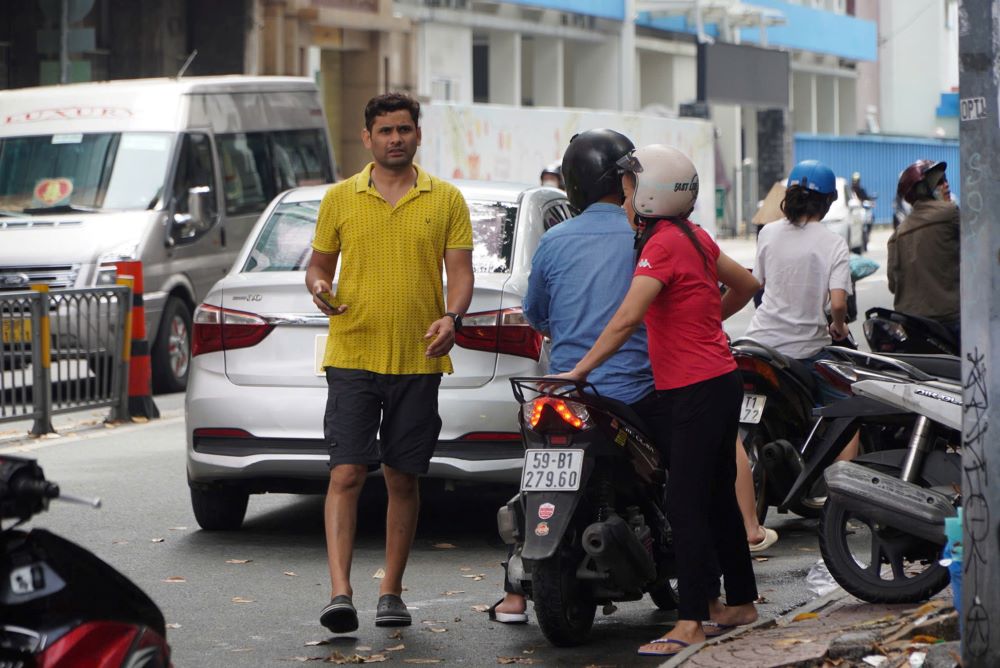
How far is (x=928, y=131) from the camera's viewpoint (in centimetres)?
7038

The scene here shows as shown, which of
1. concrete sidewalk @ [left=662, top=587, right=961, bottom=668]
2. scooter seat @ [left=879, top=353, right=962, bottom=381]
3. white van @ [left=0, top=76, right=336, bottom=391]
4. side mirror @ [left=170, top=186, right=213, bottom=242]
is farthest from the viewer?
side mirror @ [left=170, top=186, right=213, bottom=242]

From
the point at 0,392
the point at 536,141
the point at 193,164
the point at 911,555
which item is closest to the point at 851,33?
the point at 536,141

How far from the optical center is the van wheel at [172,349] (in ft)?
51.0

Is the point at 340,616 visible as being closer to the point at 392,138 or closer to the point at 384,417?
the point at 384,417

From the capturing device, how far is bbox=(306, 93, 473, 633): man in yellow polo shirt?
21.5 ft

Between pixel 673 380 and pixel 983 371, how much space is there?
1.15m

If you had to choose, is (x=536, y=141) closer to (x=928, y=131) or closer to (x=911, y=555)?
(x=911, y=555)

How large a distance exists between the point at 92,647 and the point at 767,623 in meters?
3.29

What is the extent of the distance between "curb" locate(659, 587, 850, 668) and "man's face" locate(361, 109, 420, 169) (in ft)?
6.54

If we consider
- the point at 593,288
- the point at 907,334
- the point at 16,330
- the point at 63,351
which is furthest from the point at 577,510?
the point at 63,351

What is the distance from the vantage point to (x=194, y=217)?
1612 centimetres

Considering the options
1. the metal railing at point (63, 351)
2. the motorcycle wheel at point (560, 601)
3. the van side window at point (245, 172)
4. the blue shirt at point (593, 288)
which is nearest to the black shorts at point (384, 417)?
the blue shirt at point (593, 288)

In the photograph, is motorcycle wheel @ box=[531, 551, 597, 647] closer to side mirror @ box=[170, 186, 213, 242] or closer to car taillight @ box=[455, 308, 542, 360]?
car taillight @ box=[455, 308, 542, 360]

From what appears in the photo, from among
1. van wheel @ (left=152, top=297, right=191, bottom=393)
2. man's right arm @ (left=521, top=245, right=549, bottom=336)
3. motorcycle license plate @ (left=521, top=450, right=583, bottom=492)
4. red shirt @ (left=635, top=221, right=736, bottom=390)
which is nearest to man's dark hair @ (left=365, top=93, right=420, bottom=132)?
man's right arm @ (left=521, top=245, right=549, bottom=336)
